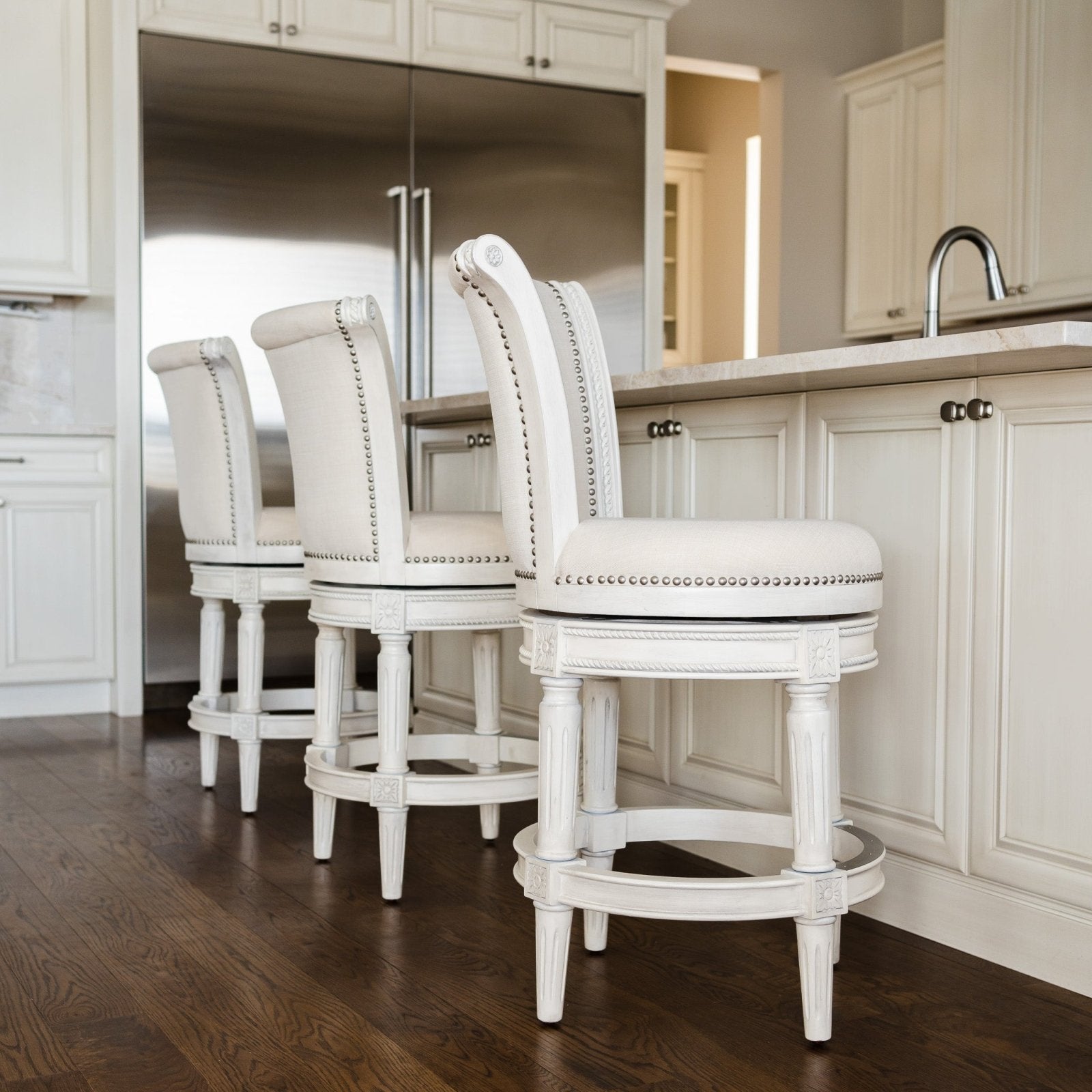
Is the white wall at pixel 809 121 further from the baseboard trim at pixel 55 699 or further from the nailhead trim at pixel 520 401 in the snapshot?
the nailhead trim at pixel 520 401

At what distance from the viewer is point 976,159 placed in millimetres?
4406

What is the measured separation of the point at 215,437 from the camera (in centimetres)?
278

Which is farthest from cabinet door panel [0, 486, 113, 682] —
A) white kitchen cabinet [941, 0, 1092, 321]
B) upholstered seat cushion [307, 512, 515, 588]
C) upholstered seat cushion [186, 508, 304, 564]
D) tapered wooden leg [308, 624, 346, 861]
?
white kitchen cabinet [941, 0, 1092, 321]

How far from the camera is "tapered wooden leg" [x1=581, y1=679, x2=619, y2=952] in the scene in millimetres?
1905

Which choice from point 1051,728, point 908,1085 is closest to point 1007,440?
point 1051,728

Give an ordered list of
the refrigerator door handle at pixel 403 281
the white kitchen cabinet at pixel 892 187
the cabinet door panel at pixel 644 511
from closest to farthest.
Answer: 1. the cabinet door panel at pixel 644 511
2. the refrigerator door handle at pixel 403 281
3. the white kitchen cabinet at pixel 892 187

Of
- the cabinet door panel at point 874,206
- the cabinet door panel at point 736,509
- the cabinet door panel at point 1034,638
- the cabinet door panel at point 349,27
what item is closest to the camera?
the cabinet door panel at point 1034,638

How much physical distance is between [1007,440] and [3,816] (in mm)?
2062

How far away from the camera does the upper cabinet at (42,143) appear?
4.05 m

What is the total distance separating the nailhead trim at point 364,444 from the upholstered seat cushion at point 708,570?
0.65m

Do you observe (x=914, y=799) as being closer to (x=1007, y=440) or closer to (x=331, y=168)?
(x=1007, y=440)

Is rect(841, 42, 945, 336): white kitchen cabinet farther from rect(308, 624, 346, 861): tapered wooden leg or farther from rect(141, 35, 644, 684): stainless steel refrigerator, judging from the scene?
rect(308, 624, 346, 861): tapered wooden leg

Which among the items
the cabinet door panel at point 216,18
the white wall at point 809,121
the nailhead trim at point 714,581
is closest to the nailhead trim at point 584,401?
the nailhead trim at point 714,581

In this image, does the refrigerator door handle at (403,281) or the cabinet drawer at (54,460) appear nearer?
the cabinet drawer at (54,460)
